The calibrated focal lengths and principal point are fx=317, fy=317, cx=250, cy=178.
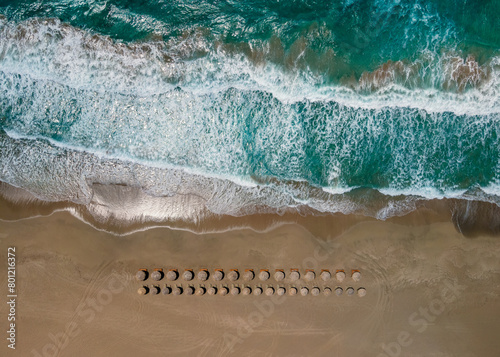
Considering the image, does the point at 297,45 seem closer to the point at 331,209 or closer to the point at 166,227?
the point at 331,209

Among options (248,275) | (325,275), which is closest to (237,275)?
(248,275)

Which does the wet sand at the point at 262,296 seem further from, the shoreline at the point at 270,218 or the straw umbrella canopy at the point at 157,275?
the straw umbrella canopy at the point at 157,275

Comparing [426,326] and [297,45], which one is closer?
[297,45]

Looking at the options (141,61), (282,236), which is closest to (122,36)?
(141,61)

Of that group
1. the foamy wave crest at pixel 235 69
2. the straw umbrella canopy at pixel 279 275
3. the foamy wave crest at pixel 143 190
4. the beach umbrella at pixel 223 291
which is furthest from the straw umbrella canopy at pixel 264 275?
the foamy wave crest at pixel 235 69

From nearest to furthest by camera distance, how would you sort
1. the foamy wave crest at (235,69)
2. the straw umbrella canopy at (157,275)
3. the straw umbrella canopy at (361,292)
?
the foamy wave crest at (235,69)
the straw umbrella canopy at (157,275)
the straw umbrella canopy at (361,292)

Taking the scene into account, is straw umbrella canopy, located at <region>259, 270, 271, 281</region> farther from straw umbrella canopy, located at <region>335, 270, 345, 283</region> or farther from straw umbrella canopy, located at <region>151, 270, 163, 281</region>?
straw umbrella canopy, located at <region>151, 270, 163, 281</region>
